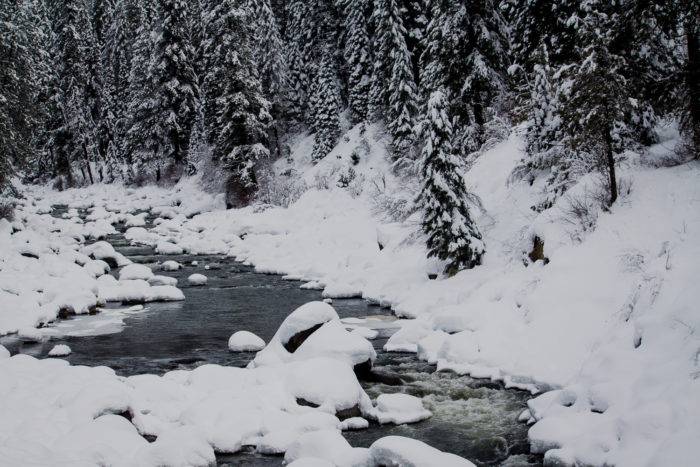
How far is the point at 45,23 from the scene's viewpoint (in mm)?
62688

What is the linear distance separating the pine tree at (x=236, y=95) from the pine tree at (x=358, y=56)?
21.7 ft

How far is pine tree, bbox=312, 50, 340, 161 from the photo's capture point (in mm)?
40188

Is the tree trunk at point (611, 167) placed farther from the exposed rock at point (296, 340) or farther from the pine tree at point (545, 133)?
the exposed rock at point (296, 340)

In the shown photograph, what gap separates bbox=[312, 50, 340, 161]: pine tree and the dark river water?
19842mm

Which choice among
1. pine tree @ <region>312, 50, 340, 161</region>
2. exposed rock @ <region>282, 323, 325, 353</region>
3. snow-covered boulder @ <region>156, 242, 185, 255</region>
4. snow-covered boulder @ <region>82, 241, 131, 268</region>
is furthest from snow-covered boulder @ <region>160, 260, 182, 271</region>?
pine tree @ <region>312, 50, 340, 161</region>

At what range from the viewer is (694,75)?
440 inches

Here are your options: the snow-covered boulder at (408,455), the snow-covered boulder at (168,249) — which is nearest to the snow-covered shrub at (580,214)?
the snow-covered boulder at (408,455)

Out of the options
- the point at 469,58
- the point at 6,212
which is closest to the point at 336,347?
the point at 469,58

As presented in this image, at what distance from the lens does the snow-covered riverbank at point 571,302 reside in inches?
266

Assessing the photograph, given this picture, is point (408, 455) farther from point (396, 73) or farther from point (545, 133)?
point (396, 73)

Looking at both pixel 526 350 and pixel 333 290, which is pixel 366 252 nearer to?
pixel 333 290

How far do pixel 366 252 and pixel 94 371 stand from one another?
11.4 meters

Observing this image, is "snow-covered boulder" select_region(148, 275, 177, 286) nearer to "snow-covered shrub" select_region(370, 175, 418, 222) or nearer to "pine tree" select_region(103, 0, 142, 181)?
"snow-covered shrub" select_region(370, 175, 418, 222)

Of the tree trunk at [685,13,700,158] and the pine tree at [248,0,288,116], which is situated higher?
the pine tree at [248,0,288,116]
